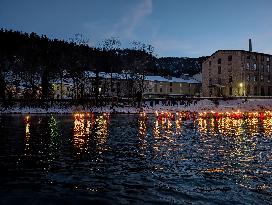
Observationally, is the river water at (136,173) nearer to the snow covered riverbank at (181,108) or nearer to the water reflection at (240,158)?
the water reflection at (240,158)

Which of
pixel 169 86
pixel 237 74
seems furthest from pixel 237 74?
pixel 169 86

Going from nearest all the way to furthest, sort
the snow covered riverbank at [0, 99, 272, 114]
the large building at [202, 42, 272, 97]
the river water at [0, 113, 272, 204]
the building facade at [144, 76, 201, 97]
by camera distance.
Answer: the river water at [0, 113, 272, 204], the snow covered riverbank at [0, 99, 272, 114], the large building at [202, 42, 272, 97], the building facade at [144, 76, 201, 97]

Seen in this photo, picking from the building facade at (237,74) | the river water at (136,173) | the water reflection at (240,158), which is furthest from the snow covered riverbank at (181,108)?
the river water at (136,173)

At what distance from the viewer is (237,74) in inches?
3553

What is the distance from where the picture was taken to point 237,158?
14.0m

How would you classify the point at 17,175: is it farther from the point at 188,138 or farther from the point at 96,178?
the point at 188,138

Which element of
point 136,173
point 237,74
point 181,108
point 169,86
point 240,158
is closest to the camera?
point 136,173

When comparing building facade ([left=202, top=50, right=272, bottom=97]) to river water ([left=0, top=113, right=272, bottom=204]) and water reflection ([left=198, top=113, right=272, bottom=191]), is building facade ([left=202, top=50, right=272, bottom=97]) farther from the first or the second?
river water ([left=0, top=113, right=272, bottom=204])

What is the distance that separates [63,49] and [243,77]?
47810 millimetres

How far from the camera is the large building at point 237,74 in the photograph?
90.4m

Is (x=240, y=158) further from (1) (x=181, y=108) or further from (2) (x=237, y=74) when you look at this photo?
(2) (x=237, y=74)

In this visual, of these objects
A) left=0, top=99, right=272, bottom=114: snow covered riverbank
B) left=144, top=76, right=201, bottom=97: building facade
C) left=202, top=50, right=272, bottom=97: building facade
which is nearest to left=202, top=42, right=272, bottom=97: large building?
left=202, top=50, right=272, bottom=97: building facade

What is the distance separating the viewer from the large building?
90.4 m

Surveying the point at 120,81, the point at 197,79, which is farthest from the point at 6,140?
the point at 197,79
